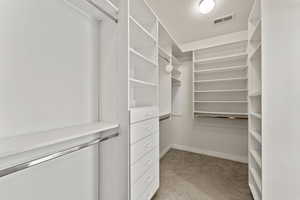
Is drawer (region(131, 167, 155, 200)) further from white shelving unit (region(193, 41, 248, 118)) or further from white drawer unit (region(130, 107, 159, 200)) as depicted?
white shelving unit (region(193, 41, 248, 118))

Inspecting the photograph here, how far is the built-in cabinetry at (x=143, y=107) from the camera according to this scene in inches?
50.5

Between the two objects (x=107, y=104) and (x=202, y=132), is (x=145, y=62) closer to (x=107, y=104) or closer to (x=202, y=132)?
(x=107, y=104)

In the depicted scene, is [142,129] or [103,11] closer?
[103,11]

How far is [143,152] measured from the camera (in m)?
1.44

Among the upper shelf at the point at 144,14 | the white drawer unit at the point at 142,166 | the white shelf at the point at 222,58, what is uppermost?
the upper shelf at the point at 144,14

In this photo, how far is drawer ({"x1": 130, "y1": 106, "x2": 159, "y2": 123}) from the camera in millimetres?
1252

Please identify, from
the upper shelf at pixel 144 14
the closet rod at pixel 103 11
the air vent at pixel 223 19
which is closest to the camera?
the closet rod at pixel 103 11

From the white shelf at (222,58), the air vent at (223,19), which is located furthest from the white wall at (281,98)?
the white shelf at (222,58)

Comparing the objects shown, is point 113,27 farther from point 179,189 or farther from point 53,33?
point 179,189

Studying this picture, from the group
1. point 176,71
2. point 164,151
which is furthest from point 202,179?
point 176,71

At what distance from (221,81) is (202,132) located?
4.28 ft

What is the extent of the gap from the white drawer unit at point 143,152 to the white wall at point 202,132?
1.34m

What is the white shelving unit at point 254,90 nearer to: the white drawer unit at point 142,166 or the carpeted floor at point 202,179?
the carpeted floor at point 202,179

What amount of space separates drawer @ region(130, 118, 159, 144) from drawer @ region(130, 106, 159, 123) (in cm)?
5
